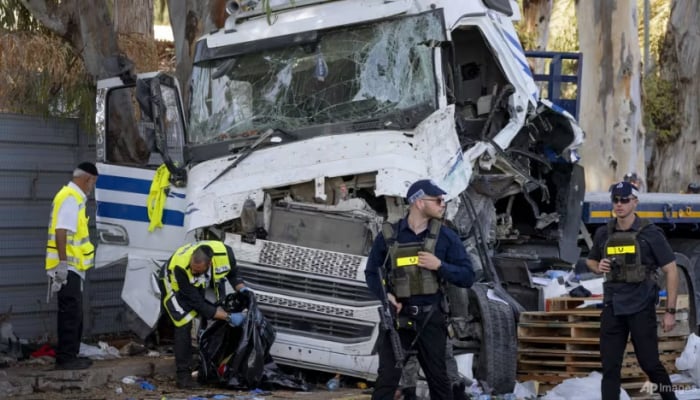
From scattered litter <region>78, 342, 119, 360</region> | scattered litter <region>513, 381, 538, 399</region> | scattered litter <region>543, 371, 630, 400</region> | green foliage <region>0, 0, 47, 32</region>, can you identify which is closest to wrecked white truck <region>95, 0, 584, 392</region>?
scattered litter <region>513, 381, 538, 399</region>

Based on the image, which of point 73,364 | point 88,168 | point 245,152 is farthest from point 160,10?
point 73,364

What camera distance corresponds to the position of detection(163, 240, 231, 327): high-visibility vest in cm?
962

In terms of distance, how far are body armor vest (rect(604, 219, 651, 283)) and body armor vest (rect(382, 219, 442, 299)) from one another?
65.2 inches

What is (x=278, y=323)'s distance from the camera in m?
9.80

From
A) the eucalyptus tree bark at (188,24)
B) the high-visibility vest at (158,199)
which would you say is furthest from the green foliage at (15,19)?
the high-visibility vest at (158,199)

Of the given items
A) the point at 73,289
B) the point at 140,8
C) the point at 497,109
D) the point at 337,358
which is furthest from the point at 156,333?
the point at 140,8

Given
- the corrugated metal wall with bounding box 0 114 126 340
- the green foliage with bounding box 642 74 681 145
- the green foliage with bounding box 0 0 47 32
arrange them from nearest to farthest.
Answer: the corrugated metal wall with bounding box 0 114 126 340 → the green foliage with bounding box 0 0 47 32 → the green foliage with bounding box 642 74 681 145

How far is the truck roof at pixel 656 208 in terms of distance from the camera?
13.1 m

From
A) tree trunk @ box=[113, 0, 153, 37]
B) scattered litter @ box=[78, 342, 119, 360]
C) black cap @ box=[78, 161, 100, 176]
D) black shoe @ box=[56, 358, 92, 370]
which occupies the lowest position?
scattered litter @ box=[78, 342, 119, 360]

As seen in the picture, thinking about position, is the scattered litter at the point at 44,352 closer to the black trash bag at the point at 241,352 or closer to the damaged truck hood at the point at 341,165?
the black trash bag at the point at 241,352

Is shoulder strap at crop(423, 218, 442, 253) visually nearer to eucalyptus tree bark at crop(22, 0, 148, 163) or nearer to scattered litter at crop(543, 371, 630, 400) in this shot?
scattered litter at crop(543, 371, 630, 400)

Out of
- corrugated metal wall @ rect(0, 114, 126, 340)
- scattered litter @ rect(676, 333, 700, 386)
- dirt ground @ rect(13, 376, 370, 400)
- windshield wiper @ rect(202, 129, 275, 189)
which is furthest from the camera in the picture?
corrugated metal wall @ rect(0, 114, 126, 340)

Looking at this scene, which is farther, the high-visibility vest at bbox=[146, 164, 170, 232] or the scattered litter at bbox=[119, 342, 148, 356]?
the scattered litter at bbox=[119, 342, 148, 356]

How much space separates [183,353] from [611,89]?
1355cm
